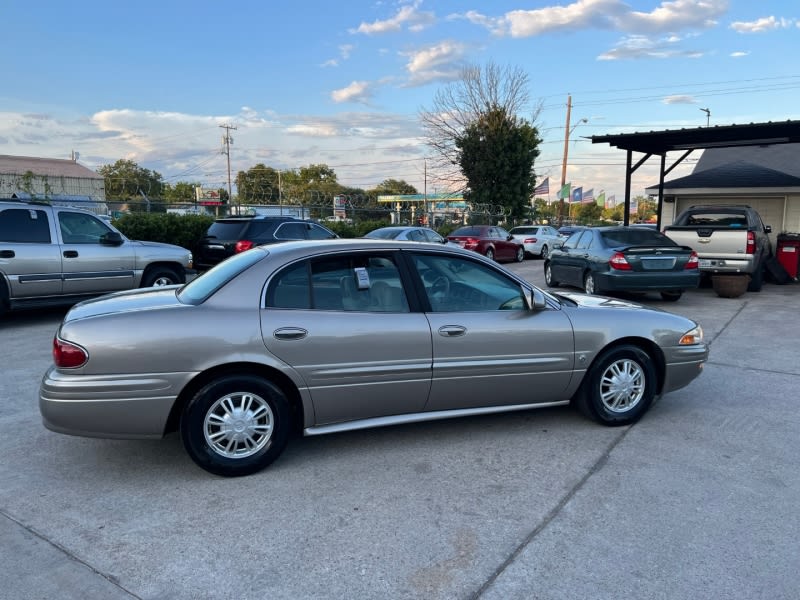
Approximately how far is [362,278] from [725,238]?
34.7 feet

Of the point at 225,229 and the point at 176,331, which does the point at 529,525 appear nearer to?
the point at 176,331

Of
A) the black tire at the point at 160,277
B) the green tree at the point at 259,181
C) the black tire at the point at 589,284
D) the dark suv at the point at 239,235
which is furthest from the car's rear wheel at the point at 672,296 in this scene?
the green tree at the point at 259,181

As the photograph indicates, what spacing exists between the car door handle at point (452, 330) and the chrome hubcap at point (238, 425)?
1276 mm

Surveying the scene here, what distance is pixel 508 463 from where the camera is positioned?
4090mm

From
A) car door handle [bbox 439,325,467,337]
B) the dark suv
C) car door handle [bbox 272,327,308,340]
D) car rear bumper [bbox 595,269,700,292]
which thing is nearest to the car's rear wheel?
car rear bumper [bbox 595,269,700,292]

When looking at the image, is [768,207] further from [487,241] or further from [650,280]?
[650,280]

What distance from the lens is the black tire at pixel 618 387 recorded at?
4715 millimetres

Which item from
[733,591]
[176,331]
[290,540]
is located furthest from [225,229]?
[733,591]

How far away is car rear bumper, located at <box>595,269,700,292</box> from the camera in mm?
10625

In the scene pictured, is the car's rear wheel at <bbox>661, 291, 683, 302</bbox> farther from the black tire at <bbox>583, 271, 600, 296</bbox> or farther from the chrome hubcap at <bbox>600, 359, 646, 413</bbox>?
the chrome hubcap at <bbox>600, 359, 646, 413</bbox>

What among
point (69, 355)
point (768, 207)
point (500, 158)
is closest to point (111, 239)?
point (69, 355)

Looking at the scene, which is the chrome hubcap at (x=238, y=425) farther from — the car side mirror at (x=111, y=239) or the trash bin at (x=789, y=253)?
the trash bin at (x=789, y=253)

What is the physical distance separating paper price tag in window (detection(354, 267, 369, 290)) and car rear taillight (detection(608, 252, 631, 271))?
301 inches

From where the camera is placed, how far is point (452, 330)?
422 centimetres
